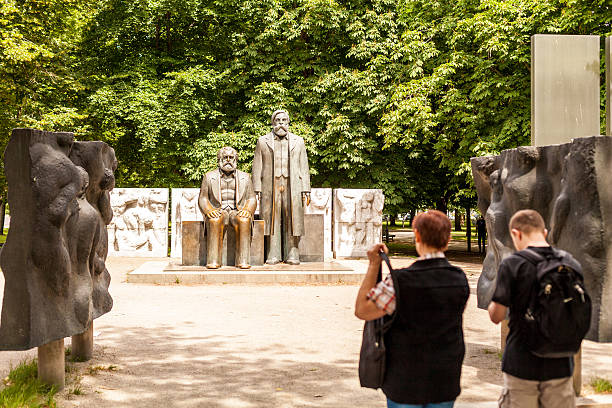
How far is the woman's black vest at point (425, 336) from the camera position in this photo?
3.03 meters

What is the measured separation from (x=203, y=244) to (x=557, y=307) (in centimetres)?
1178

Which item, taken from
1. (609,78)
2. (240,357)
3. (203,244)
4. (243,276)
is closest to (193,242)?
(203,244)

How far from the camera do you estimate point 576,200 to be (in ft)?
16.2

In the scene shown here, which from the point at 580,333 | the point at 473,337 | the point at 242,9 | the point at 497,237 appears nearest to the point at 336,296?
the point at 473,337

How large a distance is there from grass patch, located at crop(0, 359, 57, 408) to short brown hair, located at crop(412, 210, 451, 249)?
337cm

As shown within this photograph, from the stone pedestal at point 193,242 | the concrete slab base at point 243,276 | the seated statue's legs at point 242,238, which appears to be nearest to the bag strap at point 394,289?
the concrete slab base at point 243,276

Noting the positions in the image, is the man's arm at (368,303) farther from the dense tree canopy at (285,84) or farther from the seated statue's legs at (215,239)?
the dense tree canopy at (285,84)

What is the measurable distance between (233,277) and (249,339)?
224 inches

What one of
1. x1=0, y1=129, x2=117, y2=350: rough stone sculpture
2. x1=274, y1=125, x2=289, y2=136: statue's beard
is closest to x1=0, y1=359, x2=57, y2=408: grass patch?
x1=0, y1=129, x2=117, y2=350: rough stone sculpture

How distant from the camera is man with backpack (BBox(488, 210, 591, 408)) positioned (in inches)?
127

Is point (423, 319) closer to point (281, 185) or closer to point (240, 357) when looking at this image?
point (240, 357)

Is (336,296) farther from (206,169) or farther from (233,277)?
(206,169)

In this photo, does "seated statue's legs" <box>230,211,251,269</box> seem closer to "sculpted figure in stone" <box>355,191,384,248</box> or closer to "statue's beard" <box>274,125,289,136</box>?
"statue's beard" <box>274,125,289,136</box>

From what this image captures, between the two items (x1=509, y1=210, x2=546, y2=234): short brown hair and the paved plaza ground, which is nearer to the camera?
(x1=509, y1=210, x2=546, y2=234): short brown hair
